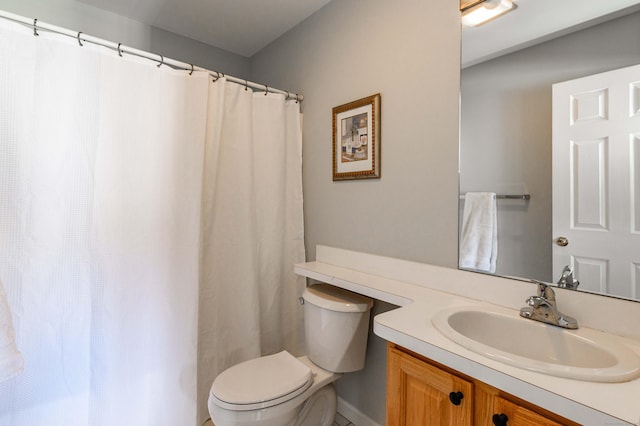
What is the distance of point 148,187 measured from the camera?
1474 millimetres

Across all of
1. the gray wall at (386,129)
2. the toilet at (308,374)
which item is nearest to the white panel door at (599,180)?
the gray wall at (386,129)

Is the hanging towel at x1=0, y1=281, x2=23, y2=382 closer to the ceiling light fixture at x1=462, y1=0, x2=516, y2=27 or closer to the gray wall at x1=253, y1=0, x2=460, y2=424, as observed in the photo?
the gray wall at x1=253, y1=0, x2=460, y2=424

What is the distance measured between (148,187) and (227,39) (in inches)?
55.4

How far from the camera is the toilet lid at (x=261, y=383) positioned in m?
1.24

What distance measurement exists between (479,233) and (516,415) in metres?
0.70

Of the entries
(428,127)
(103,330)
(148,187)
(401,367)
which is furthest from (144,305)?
(428,127)

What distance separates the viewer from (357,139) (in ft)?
5.46

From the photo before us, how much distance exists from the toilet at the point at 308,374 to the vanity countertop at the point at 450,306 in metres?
0.13

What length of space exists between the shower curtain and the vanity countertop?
62 cm

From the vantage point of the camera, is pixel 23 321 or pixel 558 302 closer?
pixel 558 302

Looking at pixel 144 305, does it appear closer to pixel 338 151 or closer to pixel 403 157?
pixel 338 151

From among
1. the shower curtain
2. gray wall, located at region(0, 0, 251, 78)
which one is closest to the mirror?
the shower curtain

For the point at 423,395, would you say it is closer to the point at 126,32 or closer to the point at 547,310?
the point at 547,310

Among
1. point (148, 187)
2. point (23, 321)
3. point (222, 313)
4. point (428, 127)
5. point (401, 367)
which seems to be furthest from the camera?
point (222, 313)
